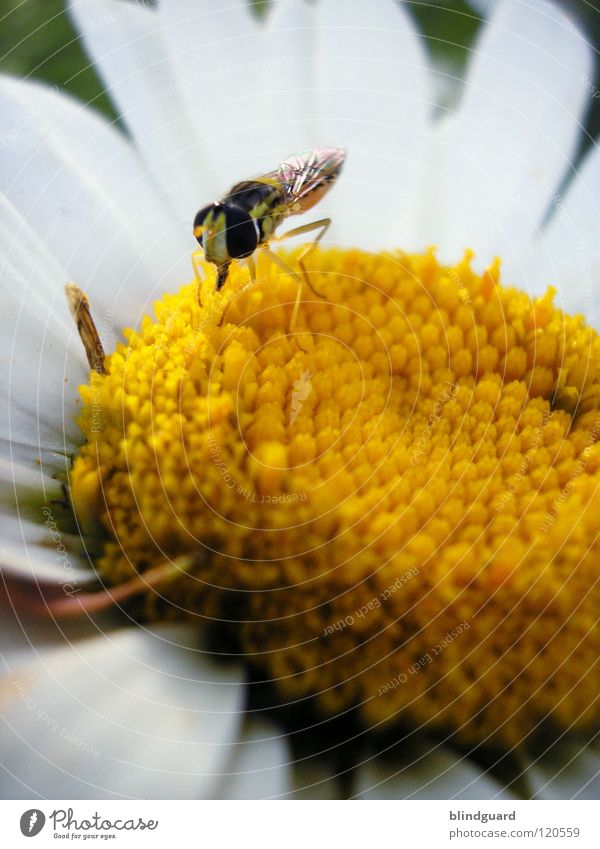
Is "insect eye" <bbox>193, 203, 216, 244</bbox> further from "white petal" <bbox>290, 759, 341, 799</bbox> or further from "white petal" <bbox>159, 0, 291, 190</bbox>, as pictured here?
"white petal" <bbox>290, 759, 341, 799</bbox>

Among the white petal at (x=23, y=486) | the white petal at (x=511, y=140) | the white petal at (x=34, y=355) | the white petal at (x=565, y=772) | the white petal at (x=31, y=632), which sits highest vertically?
the white petal at (x=511, y=140)

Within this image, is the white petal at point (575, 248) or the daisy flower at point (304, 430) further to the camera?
the white petal at point (575, 248)

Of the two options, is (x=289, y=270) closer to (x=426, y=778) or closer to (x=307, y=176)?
(x=307, y=176)

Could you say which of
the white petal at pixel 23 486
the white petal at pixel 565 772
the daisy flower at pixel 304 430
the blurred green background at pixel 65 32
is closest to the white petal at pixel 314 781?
the daisy flower at pixel 304 430

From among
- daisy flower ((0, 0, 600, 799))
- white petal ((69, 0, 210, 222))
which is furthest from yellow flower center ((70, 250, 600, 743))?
white petal ((69, 0, 210, 222))

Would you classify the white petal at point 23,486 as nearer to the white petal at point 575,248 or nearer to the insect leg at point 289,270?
the insect leg at point 289,270

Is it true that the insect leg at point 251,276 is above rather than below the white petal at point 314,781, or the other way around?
above

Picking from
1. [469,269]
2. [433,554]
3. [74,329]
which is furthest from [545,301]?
[74,329]
